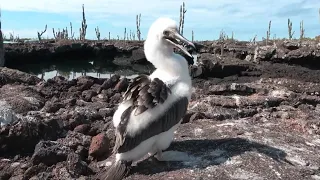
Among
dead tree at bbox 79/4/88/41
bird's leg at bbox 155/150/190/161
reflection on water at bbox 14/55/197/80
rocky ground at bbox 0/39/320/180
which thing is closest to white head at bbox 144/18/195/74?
bird's leg at bbox 155/150/190/161

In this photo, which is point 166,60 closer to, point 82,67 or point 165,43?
point 165,43

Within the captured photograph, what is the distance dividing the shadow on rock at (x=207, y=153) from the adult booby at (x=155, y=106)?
131 mm

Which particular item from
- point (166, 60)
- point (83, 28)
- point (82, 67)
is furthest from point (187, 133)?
point (83, 28)

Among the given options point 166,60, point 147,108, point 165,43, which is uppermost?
point 165,43

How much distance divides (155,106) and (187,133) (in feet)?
5.08

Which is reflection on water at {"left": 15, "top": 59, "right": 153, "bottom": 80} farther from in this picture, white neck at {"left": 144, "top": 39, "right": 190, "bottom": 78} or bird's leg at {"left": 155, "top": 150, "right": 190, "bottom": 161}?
bird's leg at {"left": 155, "top": 150, "right": 190, "bottom": 161}

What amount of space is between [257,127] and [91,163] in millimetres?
2457

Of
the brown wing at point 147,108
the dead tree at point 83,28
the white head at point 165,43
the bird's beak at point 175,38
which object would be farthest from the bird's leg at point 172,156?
the dead tree at point 83,28

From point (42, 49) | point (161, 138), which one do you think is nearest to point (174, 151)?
point (161, 138)

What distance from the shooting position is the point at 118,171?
4.27 metres

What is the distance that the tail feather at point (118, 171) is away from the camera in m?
4.22

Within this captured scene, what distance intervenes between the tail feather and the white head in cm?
121

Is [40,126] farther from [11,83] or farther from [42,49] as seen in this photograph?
[42,49]

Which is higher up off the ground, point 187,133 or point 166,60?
point 166,60
